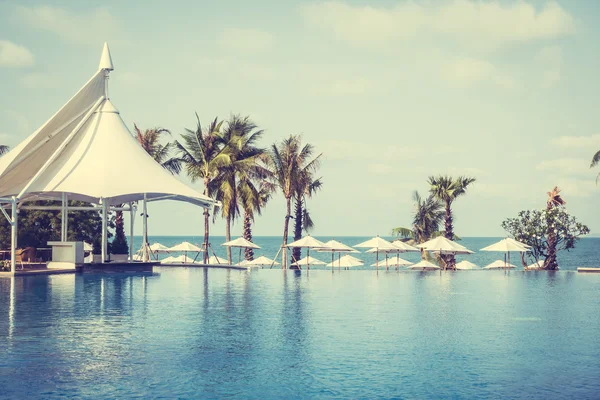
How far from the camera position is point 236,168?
49.8m

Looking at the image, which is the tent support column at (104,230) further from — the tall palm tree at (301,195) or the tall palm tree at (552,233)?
the tall palm tree at (552,233)

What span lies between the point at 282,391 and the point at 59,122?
29.3 metres

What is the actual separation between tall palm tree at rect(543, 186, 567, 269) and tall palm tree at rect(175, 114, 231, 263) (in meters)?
24.1

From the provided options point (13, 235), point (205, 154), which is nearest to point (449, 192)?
point (205, 154)

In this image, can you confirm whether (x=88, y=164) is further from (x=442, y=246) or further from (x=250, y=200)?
(x=442, y=246)

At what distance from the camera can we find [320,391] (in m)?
12.1

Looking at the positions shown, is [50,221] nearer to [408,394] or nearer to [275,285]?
[275,285]

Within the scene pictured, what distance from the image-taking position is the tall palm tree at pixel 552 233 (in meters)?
51.5

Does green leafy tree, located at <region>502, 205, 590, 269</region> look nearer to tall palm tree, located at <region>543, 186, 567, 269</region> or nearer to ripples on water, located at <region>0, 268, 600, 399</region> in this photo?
tall palm tree, located at <region>543, 186, 567, 269</region>

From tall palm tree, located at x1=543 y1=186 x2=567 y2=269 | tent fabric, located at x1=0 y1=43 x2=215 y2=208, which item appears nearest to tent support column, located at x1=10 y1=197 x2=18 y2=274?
tent fabric, located at x1=0 y1=43 x2=215 y2=208

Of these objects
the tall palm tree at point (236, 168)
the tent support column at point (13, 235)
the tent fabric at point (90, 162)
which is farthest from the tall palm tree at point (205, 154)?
the tent support column at point (13, 235)

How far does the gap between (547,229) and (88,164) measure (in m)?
33.4

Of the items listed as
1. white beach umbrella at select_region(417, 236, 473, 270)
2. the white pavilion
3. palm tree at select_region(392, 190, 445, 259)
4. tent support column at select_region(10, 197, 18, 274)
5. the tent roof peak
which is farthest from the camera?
palm tree at select_region(392, 190, 445, 259)

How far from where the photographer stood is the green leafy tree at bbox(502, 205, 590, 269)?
51781 millimetres
